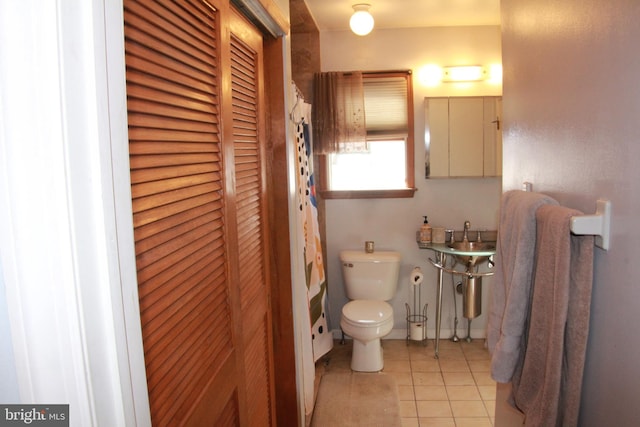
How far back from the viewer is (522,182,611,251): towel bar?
3.19 ft

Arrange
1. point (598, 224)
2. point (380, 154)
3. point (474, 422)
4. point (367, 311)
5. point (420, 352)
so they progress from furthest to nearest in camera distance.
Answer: point (380, 154) < point (420, 352) < point (367, 311) < point (474, 422) < point (598, 224)

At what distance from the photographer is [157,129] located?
0.94 m

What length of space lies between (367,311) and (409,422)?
80cm

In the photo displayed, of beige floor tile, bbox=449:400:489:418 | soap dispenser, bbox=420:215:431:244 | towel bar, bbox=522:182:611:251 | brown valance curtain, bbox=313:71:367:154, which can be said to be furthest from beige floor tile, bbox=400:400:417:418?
towel bar, bbox=522:182:611:251

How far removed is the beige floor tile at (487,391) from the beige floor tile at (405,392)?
437 mm

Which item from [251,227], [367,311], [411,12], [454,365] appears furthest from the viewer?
[454,365]

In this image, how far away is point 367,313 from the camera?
332 centimetres

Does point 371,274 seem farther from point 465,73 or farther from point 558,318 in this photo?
point 558,318

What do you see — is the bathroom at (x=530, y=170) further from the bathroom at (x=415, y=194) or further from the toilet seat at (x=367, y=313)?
the bathroom at (x=415, y=194)

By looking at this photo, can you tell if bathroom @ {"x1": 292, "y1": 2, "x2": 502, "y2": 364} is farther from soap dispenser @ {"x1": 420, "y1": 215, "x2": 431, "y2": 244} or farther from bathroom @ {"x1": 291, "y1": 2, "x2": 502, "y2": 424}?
soap dispenser @ {"x1": 420, "y1": 215, "x2": 431, "y2": 244}

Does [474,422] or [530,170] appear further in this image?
[474,422]

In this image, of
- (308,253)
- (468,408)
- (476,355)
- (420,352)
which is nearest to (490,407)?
(468,408)

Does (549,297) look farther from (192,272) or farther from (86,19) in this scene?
(86,19)

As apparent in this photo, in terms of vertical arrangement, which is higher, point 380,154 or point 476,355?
point 380,154
